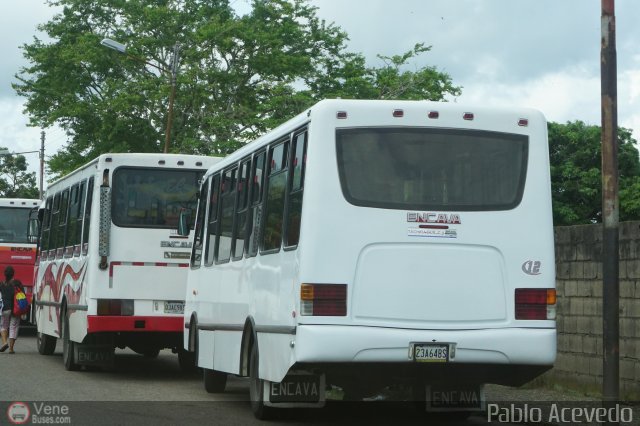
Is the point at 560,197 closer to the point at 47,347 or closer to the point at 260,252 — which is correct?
the point at 47,347

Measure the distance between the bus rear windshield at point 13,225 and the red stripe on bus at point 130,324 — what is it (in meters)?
14.9

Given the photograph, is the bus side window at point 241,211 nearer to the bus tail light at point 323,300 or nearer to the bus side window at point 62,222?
the bus tail light at point 323,300

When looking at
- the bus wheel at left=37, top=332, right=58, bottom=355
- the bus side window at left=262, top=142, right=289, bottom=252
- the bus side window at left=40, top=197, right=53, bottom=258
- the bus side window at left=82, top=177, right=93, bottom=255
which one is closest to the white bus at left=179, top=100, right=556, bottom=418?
the bus side window at left=262, top=142, right=289, bottom=252

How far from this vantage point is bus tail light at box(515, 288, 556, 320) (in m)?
11.3

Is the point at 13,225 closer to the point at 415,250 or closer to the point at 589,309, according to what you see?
the point at 589,309

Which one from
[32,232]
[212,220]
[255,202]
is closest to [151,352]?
[212,220]

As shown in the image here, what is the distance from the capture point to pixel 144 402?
1488 cm

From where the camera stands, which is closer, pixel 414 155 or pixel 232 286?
pixel 414 155

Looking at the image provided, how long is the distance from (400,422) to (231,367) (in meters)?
2.28

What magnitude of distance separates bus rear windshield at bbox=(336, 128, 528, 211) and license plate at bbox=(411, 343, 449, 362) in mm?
1202

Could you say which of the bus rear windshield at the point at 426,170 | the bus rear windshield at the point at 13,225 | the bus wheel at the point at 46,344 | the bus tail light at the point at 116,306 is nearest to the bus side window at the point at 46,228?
the bus wheel at the point at 46,344

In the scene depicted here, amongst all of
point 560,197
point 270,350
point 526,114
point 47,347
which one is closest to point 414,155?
point 526,114

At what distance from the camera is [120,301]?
18.4m

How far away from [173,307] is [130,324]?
71 centimetres
